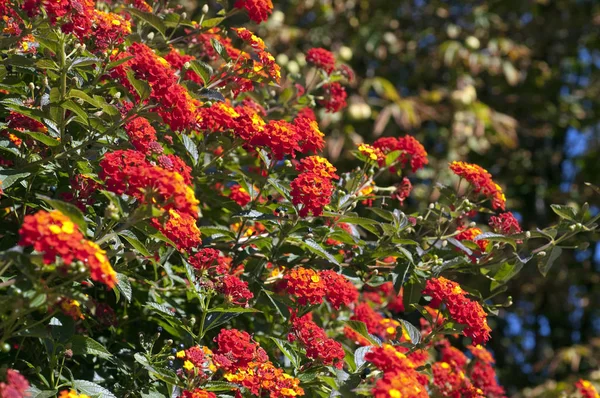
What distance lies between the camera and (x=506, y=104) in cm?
625

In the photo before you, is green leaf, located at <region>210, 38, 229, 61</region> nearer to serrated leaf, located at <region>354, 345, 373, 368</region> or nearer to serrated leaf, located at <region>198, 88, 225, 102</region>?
serrated leaf, located at <region>198, 88, 225, 102</region>

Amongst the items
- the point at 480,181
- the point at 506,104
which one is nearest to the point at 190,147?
the point at 480,181

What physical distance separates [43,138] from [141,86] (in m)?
0.29

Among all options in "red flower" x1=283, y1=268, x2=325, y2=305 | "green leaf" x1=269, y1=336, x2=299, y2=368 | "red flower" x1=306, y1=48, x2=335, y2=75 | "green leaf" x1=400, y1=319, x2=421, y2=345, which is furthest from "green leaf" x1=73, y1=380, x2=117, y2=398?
"red flower" x1=306, y1=48, x2=335, y2=75

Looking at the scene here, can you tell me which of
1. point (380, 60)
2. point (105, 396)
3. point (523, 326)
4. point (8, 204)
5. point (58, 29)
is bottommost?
point (523, 326)

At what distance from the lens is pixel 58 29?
Result: 214cm

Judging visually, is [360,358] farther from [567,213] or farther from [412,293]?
[567,213]

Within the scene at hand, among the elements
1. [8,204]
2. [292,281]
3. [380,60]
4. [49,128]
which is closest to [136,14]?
[49,128]

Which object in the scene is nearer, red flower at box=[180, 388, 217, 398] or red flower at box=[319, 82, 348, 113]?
red flower at box=[180, 388, 217, 398]

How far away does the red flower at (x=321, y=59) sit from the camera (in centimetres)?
287

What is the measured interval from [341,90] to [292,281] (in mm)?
1104

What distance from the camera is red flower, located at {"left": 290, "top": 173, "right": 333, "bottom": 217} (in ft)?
6.95

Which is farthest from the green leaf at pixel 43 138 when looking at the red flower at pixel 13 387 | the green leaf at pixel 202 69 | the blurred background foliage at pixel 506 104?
the blurred background foliage at pixel 506 104

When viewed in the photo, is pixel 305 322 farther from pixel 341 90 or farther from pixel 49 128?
pixel 341 90
